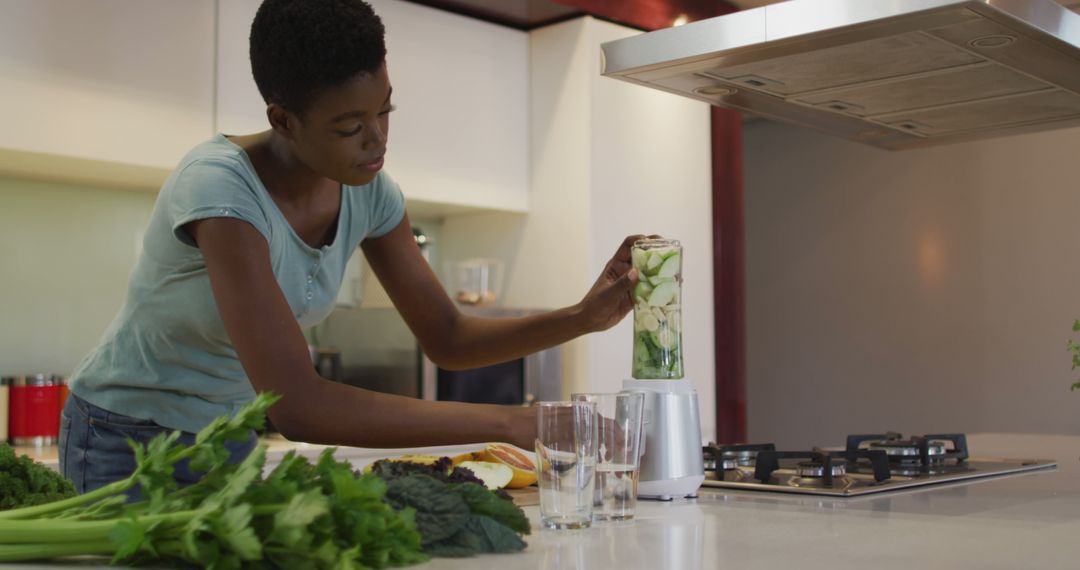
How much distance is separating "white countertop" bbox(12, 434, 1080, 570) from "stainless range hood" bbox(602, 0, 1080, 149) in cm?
57

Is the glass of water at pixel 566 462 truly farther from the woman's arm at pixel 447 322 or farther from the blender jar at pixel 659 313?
the woman's arm at pixel 447 322

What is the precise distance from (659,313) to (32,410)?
181 centimetres

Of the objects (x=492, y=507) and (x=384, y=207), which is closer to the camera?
(x=492, y=507)

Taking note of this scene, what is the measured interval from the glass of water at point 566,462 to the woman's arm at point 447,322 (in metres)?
0.53

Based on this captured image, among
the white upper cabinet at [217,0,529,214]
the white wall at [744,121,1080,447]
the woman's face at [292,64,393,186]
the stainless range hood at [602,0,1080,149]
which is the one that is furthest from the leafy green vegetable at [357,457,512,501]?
the white wall at [744,121,1080,447]

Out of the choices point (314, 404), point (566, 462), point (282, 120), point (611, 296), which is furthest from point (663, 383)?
point (282, 120)

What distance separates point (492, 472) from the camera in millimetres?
1391

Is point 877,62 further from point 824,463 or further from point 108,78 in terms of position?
point 108,78

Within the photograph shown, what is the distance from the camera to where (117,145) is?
8.71 feet

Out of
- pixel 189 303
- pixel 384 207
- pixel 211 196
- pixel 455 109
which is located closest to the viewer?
pixel 211 196

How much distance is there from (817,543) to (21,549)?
66 centimetres

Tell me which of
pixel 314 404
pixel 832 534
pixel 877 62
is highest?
pixel 877 62

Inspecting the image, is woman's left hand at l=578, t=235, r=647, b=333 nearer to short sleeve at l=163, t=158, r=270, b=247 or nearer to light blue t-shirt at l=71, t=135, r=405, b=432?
light blue t-shirt at l=71, t=135, r=405, b=432

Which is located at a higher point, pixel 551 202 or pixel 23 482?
pixel 551 202
